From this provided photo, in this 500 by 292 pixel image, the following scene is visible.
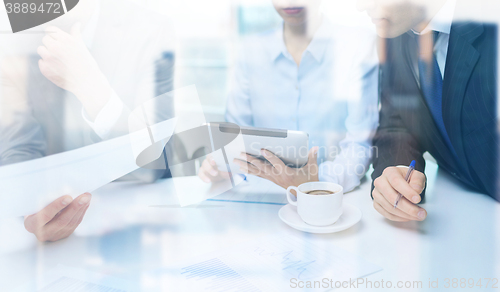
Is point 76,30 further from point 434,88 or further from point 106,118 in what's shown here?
point 434,88

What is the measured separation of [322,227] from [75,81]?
523mm

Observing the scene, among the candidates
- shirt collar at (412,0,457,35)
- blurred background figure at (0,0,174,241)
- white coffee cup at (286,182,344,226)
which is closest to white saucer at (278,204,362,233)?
white coffee cup at (286,182,344,226)

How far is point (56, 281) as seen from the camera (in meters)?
0.29

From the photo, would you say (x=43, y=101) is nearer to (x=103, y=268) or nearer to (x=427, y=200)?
(x=103, y=268)

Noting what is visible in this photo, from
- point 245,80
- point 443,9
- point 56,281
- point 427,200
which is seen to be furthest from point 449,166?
point 56,281

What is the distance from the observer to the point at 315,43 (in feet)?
2.47

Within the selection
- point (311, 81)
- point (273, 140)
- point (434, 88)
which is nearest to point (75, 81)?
point (273, 140)

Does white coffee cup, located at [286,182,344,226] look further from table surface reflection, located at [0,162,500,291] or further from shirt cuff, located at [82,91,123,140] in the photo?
shirt cuff, located at [82,91,123,140]

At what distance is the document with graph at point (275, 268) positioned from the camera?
278 millimetres

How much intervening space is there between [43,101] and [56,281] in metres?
0.46


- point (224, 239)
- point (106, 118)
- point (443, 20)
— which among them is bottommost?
point (224, 239)

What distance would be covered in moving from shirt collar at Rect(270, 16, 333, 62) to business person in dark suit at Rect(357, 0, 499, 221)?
13 cm

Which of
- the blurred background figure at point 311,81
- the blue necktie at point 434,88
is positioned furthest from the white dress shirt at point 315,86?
the blue necktie at point 434,88

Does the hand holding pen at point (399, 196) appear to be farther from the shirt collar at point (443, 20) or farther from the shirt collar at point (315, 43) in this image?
the shirt collar at point (315, 43)
